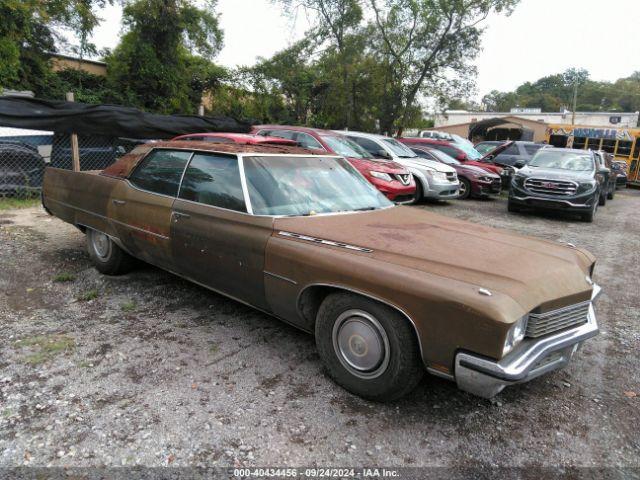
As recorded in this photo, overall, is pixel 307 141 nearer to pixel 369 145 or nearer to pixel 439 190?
pixel 369 145

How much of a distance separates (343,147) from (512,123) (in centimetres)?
2364

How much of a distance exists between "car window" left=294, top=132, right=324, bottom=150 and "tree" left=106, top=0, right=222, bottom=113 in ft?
32.7

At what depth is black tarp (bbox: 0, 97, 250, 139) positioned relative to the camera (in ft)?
27.1

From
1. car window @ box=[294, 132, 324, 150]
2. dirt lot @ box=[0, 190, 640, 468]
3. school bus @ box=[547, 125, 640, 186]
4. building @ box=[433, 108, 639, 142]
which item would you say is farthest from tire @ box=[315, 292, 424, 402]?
building @ box=[433, 108, 639, 142]

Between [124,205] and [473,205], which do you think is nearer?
[124,205]

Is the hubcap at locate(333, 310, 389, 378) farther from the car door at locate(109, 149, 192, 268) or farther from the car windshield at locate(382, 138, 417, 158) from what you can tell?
the car windshield at locate(382, 138, 417, 158)

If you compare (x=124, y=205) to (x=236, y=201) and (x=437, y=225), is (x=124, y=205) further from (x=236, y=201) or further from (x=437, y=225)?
(x=437, y=225)

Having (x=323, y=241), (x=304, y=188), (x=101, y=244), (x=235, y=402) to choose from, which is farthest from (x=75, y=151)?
(x=235, y=402)

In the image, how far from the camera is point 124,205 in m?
4.44

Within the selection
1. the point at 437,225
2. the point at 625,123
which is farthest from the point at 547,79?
the point at 437,225

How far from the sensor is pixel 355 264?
2.80 m

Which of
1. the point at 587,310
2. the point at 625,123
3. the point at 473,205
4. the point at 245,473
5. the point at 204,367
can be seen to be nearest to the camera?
the point at 245,473

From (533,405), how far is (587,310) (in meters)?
0.72

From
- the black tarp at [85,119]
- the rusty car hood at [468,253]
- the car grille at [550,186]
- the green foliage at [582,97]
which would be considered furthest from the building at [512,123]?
the green foliage at [582,97]
